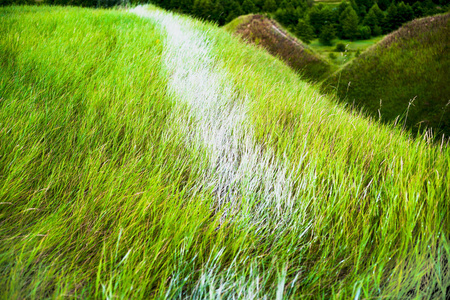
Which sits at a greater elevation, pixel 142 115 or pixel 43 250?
pixel 142 115

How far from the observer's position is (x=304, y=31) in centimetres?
723

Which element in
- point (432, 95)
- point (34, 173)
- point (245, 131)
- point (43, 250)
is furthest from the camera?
point (432, 95)

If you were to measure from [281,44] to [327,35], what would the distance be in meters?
3.02

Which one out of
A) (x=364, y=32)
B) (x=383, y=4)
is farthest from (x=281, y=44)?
(x=383, y=4)

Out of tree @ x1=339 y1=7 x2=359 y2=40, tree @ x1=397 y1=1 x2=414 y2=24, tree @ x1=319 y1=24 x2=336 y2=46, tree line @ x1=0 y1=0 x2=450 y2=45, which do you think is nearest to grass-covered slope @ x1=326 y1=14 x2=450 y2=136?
tree line @ x1=0 y1=0 x2=450 y2=45

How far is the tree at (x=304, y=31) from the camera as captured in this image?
7.03 metres

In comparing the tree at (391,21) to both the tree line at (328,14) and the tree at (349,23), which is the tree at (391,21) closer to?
the tree line at (328,14)

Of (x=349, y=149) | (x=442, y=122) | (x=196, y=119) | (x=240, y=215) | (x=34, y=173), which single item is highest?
(x=442, y=122)

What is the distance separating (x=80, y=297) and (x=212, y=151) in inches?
31.5

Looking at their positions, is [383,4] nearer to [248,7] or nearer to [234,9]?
[248,7]

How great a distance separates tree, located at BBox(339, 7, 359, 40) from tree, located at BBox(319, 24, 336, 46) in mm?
364

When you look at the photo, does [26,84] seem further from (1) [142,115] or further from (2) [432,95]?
(2) [432,95]

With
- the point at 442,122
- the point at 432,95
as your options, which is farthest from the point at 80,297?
the point at 432,95

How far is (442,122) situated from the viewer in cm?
252
